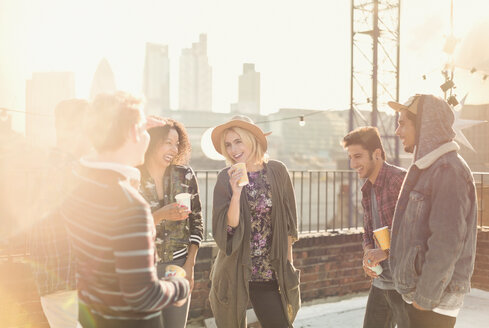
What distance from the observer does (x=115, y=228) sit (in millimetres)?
1404

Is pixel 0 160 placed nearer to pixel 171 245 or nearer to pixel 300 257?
pixel 171 245

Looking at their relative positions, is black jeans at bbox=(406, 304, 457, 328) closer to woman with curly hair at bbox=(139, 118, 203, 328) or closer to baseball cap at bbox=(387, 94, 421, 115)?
baseball cap at bbox=(387, 94, 421, 115)

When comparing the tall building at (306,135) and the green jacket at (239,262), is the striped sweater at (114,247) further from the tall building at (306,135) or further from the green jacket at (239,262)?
the tall building at (306,135)

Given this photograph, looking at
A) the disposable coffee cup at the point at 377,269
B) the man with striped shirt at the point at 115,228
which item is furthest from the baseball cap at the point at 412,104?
the man with striped shirt at the point at 115,228

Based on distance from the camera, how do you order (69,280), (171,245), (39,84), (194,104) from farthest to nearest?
(194,104) → (39,84) → (171,245) → (69,280)

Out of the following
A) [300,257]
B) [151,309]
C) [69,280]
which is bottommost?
[300,257]

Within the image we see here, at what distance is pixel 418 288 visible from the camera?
2041 mm

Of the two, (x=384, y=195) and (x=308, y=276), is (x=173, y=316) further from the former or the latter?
(x=308, y=276)

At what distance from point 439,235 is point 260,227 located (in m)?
1.40

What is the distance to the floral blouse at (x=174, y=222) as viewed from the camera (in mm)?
2854

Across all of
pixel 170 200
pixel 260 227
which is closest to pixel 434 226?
pixel 260 227

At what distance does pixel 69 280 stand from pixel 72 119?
0.88 meters

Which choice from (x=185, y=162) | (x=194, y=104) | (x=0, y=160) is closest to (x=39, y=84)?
(x=0, y=160)

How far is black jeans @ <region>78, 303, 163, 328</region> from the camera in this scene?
5.10 ft
